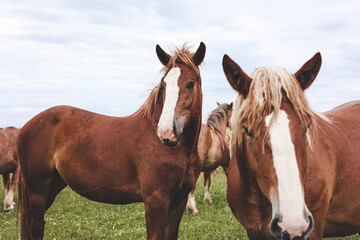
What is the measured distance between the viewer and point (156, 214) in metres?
3.33

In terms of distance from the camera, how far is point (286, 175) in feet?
6.02

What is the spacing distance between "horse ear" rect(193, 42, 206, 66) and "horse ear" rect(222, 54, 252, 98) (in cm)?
127

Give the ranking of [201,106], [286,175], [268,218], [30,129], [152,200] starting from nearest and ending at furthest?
[286,175] → [268,218] → [152,200] → [201,106] → [30,129]

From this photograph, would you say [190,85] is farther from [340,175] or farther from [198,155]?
[340,175]

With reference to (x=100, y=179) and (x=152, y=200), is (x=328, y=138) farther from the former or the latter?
(x=100, y=179)

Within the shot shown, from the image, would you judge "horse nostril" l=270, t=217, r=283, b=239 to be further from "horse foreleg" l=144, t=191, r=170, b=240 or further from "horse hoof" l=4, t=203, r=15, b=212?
"horse hoof" l=4, t=203, r=15, b=212

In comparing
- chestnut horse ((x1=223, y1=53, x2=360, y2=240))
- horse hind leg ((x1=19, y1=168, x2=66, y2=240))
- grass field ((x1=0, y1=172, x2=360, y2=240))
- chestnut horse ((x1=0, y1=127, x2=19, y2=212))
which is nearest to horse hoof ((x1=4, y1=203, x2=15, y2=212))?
chestnut horse ((x1=0, y1=127, x2=19, y2=212))

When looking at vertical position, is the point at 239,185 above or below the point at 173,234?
above

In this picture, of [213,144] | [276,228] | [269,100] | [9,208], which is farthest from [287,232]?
[9,208]

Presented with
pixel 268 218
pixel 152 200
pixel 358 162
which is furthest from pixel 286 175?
pixel 152 200

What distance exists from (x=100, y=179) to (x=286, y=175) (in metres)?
2.76

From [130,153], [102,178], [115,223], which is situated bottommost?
[115,223]

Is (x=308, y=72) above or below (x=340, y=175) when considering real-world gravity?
above

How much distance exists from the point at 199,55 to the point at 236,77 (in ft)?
4.37
